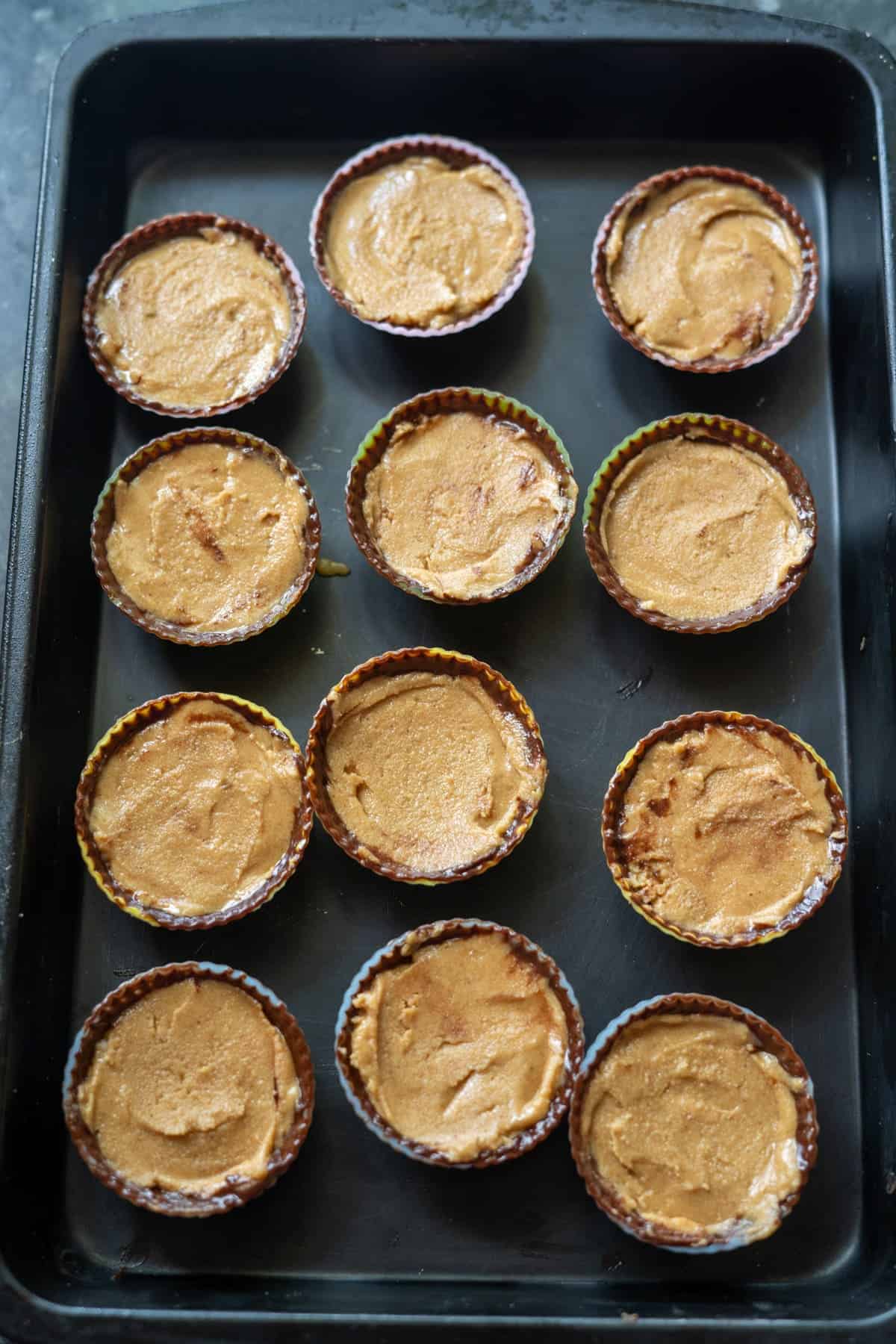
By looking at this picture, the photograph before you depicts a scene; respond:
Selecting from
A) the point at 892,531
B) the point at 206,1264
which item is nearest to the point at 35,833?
the point at 206,1264

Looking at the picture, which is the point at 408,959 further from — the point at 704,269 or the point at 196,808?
the point at 704,269

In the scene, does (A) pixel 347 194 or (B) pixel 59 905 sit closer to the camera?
(B) pixel 59 905

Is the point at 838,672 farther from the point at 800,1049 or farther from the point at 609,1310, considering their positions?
the point at 609,1310

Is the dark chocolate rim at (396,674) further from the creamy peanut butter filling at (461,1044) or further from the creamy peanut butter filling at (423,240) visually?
the creamy peanut butter filling at (423,240)

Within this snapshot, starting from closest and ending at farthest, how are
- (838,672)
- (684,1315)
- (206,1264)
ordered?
(684,1315)
(206,1264)
(838,672)

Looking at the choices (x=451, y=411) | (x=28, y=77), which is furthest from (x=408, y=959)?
(x=28, y=77)

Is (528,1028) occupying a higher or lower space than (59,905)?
lower

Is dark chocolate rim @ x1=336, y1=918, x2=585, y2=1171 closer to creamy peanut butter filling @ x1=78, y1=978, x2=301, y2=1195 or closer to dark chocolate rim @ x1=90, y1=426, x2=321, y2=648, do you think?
creamy peanut butter filling @ x1=78, y1=978, x2=301, y2=1195

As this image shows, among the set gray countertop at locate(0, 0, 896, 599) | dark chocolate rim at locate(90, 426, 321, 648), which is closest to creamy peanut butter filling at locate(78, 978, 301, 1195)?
dark chocolate rim at locate(90, 426, 321, 648)

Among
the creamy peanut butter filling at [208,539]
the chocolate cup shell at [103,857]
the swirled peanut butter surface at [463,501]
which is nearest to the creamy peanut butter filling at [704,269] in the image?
the swirled peanut butter surface at [463,501]
